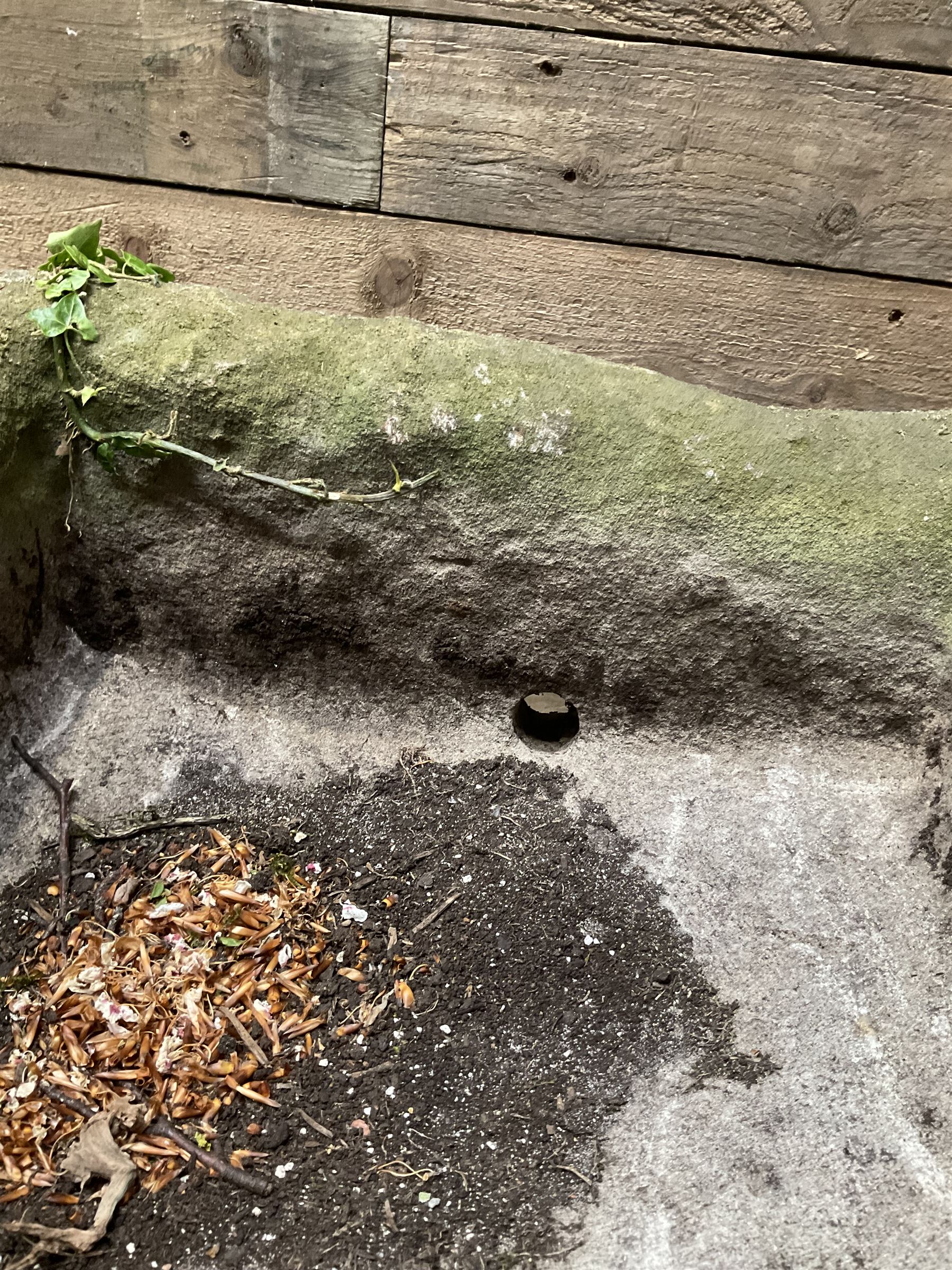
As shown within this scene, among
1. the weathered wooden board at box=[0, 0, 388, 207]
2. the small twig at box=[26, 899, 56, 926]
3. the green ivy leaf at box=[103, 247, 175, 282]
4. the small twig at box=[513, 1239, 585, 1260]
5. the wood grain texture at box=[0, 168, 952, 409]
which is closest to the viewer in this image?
the small twig at box=[513, 1239, 585, 1260]

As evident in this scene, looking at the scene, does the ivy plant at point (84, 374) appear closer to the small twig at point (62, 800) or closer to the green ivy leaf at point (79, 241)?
the green ivy leaf at point (79, 241)

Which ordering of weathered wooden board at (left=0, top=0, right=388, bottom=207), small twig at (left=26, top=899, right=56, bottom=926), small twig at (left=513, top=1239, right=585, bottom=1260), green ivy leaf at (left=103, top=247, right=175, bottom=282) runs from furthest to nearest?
weathered wooden board at (left=0, top=0, right=388, bottom=207) → green ivy leaf at (left=103, top=247, right=175, bottom=282) → small twig at (left=26, top=899, right=56, bottom=926) → small twig at (left=513, top=1239, right=585, bottom=1260)

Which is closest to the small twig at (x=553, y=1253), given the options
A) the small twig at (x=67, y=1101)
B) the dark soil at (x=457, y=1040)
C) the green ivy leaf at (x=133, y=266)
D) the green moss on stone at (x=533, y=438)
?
the dark soil at (x=457, y=1040)

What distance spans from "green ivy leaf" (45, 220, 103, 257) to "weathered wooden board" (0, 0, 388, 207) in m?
0.51

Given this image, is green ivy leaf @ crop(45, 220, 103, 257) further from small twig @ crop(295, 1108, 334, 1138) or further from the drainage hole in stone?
small twig @ crop(295, 1108, 334, 1138)

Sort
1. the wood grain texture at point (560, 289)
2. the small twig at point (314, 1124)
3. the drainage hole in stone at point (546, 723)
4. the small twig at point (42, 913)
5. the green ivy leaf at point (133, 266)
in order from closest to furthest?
1. the small twig at point (314, 1124)
2. the small twig at point (42, 913)
3. the green ivy leaf at point (133, 266)
4. the drainage hole in stone at point (546, 723)
5. the wood grain texture at point (560, 289)

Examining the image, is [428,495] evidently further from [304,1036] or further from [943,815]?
[943,815]

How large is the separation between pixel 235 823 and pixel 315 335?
76cm

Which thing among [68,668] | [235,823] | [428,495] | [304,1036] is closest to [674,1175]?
[304,1036]

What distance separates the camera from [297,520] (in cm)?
144

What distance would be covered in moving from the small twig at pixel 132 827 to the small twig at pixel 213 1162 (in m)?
0.43

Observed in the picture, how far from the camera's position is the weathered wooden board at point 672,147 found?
1690 mm

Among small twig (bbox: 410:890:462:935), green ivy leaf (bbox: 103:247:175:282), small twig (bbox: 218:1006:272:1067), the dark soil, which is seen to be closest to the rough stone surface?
green ivy leaf (bbox: 103:247:175:282)

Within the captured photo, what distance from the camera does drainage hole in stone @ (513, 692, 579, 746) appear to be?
1620 mm
